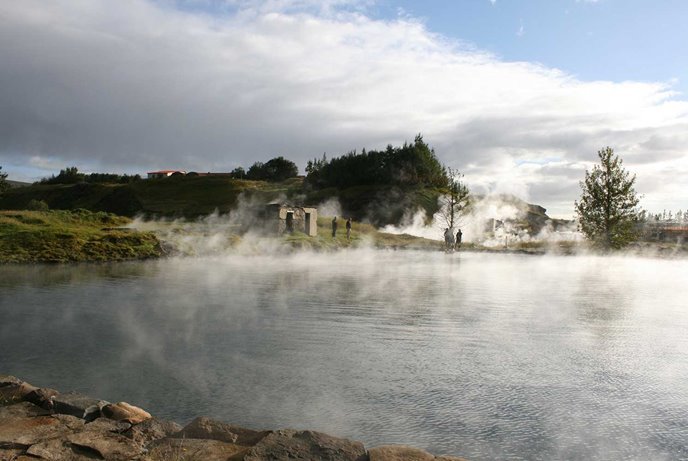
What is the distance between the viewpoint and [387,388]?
9.55m

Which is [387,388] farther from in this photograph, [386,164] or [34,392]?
[386,164]

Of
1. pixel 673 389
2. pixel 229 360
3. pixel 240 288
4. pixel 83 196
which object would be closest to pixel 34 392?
pixel 229 360

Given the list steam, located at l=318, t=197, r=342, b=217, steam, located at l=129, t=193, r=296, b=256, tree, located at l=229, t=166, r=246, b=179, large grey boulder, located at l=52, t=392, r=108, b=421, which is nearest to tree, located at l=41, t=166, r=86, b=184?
tree, located at l=229, t=166, r=246, b=179

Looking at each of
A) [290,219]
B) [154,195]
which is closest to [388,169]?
[154,195]

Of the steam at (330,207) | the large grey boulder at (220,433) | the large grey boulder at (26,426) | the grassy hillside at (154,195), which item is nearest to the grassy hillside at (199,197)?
the grassy hillside at (154,195)

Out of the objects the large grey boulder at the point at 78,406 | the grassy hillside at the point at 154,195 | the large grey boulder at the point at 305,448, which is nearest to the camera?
the large grey boulder at the point at 305,448

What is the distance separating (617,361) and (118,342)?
1012 centimetres

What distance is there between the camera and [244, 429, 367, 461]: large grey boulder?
6297 millimetres

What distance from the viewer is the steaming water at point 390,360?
26.2 ft

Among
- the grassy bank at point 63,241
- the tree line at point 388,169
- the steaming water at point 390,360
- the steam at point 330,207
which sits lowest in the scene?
the steaming water at point 390,360

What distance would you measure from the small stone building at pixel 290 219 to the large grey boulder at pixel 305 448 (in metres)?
43.1

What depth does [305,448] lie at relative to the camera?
6.52 m

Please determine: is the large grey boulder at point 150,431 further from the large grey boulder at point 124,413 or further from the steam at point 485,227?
the steam at point 485,227

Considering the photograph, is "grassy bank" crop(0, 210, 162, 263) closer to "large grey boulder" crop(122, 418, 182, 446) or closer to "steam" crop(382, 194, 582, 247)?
"large grey boulder" crop(122, 418, 182, 446)
